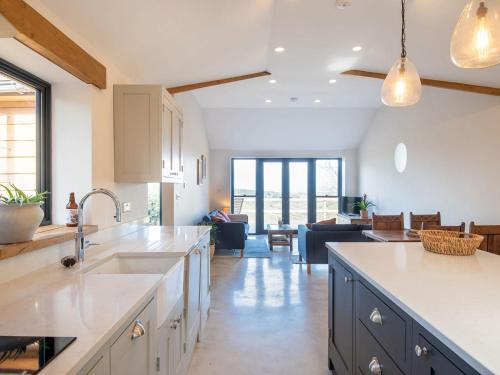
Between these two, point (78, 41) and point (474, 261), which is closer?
point (474, 261)

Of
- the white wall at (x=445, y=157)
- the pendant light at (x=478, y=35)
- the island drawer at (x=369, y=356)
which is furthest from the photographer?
the white wall at (x=445, y=157)

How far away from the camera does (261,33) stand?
3.29 meters

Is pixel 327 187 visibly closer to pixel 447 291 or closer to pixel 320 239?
pixel 320 239

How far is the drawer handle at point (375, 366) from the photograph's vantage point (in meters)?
1.36

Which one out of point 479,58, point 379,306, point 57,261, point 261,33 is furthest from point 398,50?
point 57,261

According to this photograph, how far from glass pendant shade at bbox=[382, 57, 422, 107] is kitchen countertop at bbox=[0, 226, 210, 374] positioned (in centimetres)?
202

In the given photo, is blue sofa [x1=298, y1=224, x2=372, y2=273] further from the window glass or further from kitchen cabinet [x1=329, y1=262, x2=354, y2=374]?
the window glass

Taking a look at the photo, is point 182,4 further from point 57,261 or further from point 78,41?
point 57,261

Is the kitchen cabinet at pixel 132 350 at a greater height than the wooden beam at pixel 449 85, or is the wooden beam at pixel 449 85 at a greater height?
the wooden beam at pixel 449 85

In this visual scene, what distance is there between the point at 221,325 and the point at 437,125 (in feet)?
14.9

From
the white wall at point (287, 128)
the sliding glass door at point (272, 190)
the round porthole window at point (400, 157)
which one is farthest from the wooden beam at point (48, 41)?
the sliding glass door at point (272, 190)

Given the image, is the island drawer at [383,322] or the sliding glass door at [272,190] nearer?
the island drawer at [383,322]

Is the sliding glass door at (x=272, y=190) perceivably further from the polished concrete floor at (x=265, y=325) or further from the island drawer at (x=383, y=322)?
the island drawer at (x=383, y=322)

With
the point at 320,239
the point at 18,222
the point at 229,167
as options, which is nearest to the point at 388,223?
the point at 320,239
